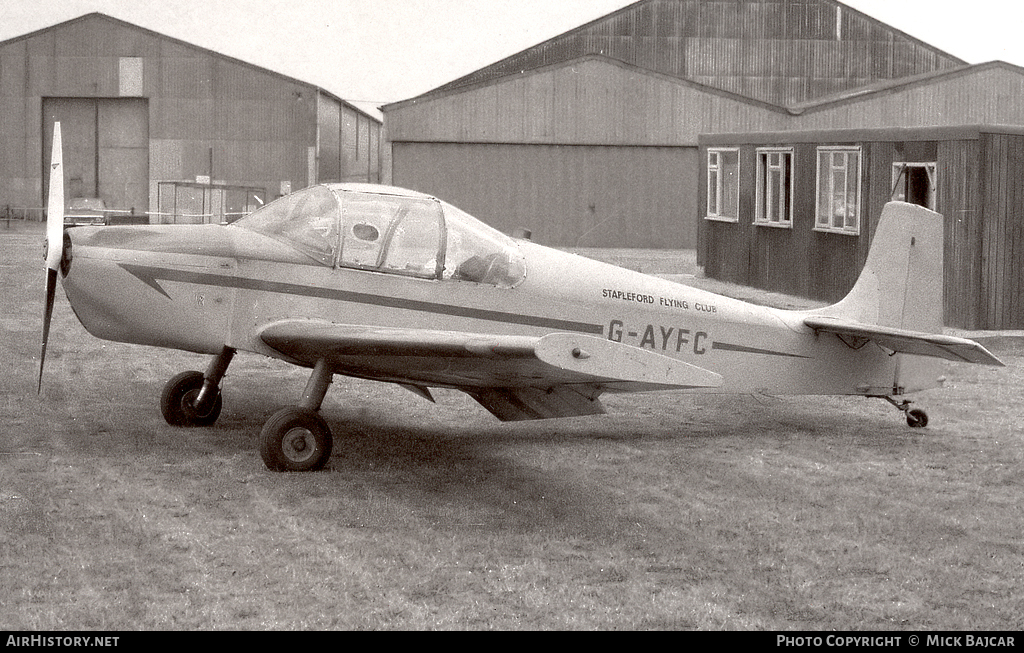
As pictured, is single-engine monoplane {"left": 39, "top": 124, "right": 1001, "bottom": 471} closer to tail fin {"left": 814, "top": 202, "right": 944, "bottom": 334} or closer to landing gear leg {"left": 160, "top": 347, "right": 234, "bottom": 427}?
landing gear leg {"left": 160, "top": 347, "right": 234, "bottom": 427}

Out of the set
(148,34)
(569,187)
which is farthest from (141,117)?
(569,187)

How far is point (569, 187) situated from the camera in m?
40.4

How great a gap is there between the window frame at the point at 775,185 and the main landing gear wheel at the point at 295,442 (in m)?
16.2

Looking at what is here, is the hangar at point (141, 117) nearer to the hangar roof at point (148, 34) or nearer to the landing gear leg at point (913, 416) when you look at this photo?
the hangar roof at point (148, 34)

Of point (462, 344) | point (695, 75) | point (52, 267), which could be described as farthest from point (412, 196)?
point (695, 75)

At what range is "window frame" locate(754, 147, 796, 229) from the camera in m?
24.3

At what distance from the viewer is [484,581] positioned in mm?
6684

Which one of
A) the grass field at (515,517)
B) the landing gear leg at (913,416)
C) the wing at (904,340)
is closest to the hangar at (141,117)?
the grass field at (515,517)

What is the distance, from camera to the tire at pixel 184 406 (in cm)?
1075

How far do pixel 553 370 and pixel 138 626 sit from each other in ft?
10.2

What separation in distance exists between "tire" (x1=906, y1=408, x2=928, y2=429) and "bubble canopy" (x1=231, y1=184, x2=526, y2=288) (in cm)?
360

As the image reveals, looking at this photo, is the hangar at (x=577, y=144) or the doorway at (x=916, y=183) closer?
the doorway at (x=916, y=183)

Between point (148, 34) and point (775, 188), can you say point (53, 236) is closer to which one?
point (775, 188)

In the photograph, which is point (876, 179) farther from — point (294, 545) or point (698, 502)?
point (294, 545)
